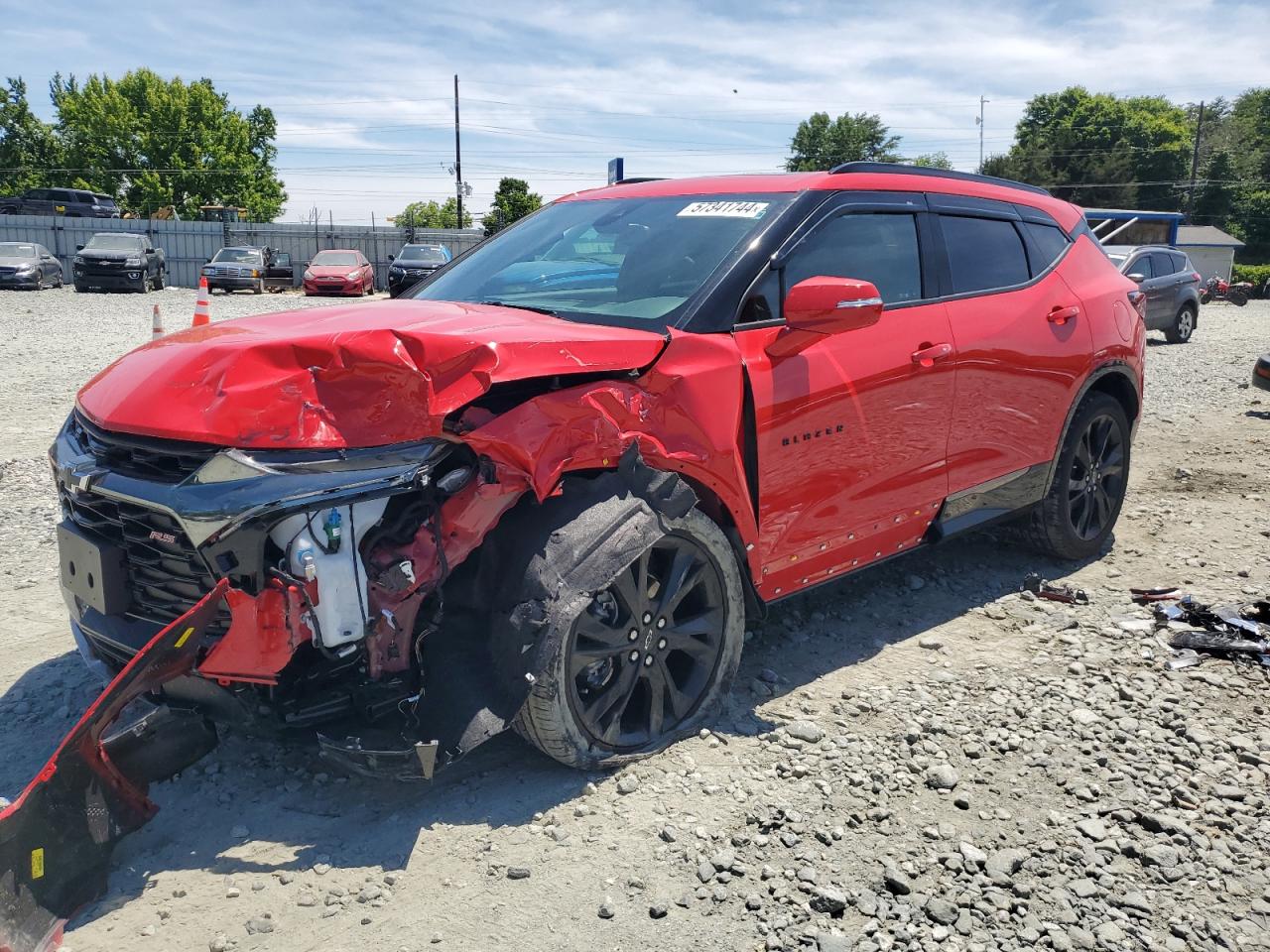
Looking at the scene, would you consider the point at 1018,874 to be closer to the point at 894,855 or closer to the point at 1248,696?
the point at 894,855

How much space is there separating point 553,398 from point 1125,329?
12.4 feet

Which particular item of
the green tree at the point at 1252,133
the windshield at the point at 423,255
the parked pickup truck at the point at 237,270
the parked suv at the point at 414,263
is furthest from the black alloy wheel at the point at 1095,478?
the green tree at the point at 1252,133

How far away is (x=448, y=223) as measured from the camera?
81875 millimetres

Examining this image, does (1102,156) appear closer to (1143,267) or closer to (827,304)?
(1143,267)

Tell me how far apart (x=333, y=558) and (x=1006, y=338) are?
317 centimetres

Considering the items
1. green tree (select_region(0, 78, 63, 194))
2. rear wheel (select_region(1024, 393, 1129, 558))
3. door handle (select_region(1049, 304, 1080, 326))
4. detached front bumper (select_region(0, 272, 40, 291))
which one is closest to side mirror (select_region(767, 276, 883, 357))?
door handle (select_region(1049, 304, 1080, 326))

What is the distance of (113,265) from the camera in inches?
1092

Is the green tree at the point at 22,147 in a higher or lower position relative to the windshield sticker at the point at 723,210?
higher

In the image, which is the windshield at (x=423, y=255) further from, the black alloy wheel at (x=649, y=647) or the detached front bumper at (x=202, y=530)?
the detached front bumper at (x=202, y=530)

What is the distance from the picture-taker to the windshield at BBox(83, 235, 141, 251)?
28.1 meters

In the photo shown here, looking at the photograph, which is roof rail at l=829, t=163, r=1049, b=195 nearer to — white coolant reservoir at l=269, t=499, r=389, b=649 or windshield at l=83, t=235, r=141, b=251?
white coolant reservoir at l=269, t=499, r=389, b=649

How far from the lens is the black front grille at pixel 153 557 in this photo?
2723 mm

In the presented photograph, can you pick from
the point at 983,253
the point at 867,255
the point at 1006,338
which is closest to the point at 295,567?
the point at 867,255

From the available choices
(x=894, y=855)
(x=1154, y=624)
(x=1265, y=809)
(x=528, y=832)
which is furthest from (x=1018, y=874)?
(x=1154, y=624)
